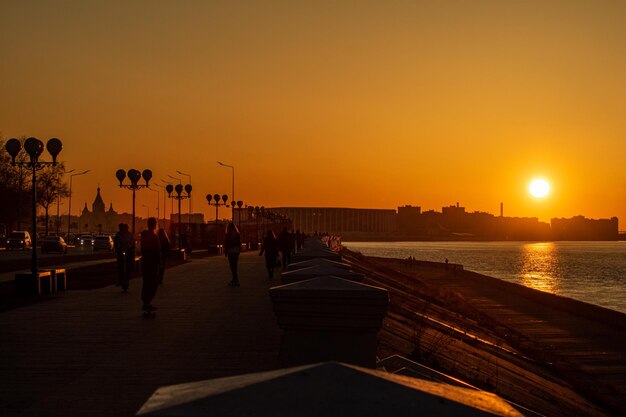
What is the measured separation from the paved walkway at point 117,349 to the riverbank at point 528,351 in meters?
2.67

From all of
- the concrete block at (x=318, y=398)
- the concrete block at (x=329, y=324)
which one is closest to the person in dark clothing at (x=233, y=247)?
the concrete block at (x=329, y=324)

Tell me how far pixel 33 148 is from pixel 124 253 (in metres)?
3.81

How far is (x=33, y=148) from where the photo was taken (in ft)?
70.8

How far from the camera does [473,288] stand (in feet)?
236

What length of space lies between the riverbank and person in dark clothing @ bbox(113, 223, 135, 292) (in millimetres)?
7084

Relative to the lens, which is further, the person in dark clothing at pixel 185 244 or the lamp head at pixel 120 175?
the person in dark clothing at pixel 185 244

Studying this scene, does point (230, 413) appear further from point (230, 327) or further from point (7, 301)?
point (7, 301)

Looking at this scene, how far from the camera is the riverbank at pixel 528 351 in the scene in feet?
46.3

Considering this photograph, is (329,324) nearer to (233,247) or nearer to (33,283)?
(33,283)

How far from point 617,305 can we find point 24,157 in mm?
68311

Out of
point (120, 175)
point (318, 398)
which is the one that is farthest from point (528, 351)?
point (318, 398)

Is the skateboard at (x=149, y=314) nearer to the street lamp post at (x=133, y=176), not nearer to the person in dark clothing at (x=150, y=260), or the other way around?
the person in dark clothing at (x=150, y=260)

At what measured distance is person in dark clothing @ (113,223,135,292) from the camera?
21.1 metres

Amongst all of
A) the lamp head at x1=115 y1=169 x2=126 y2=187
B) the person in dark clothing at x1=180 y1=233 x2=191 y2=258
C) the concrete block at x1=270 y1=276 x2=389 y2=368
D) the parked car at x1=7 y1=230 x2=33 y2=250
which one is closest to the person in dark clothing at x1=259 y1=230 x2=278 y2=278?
the lamp head at x1=115 y1=169 x2=126 y2=187
